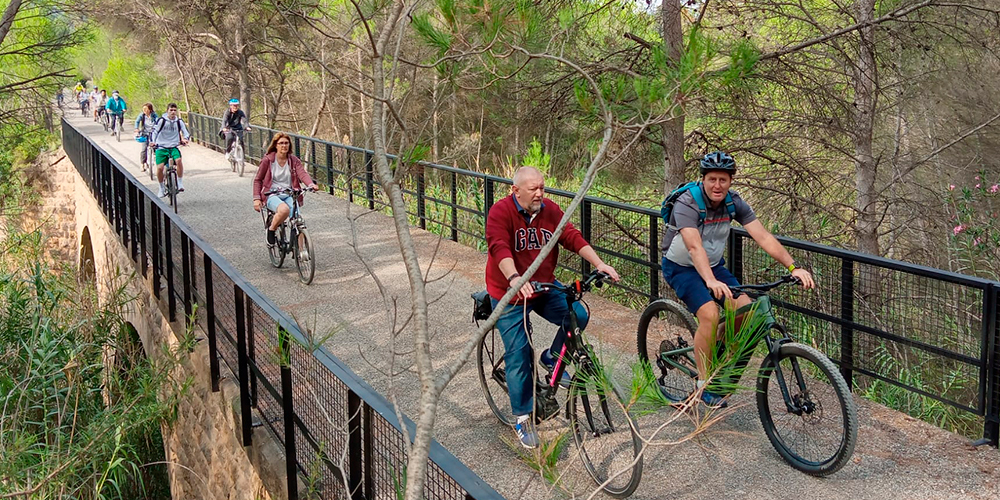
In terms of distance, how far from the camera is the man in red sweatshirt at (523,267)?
5219mm

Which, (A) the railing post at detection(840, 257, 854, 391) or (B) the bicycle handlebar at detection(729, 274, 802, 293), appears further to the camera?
(A) the railing post at detection(840, 257, 854, 391)

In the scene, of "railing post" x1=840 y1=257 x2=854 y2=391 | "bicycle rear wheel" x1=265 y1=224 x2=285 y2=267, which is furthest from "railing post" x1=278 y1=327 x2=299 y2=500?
"bicycle rear wheel" x1=265 y1=224 x2=285 y2=267

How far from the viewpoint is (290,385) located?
534cm

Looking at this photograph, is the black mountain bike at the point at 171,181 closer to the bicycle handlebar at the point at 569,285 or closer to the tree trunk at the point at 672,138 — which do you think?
the tree trunk at the point at 672,138

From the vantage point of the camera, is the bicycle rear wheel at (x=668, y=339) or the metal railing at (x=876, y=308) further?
the bicycle rear wheel at (x=668, y=339)

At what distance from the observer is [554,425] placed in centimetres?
576

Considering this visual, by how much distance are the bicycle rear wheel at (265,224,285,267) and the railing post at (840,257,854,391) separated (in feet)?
21.5

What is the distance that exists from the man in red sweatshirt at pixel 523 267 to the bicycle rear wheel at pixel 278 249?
19.6 feet

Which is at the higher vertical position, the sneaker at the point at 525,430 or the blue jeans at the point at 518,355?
the blue jeans at the point at 518,355

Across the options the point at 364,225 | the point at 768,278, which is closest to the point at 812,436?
the point at 768,278

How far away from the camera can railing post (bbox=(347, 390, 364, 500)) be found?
169 inches

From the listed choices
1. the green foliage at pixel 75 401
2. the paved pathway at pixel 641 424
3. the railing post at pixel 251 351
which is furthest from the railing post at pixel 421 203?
the railing post at pixel 251 351

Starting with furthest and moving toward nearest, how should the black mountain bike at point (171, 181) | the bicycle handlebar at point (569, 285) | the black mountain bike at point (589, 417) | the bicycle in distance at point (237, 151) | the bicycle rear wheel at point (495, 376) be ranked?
the bicycle in distance at point (237, 151), the black mountain bike at point (171, 181), the bicycle rear wheel at point (495, 376), the bicycle handlebar at point (569, 285), the black mountain bike at point (589, 417)

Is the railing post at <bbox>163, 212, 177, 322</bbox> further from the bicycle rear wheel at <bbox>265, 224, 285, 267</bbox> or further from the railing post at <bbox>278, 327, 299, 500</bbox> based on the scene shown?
the railing post at <bbox>278, 327, 299, 500</bbox>
